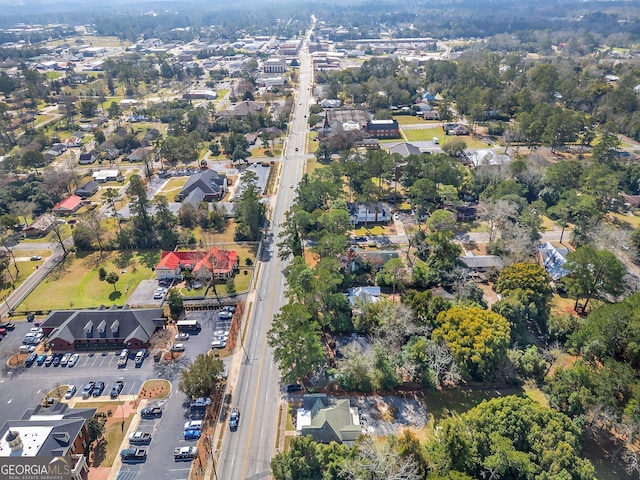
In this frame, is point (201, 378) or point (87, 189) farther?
point (87, 189)

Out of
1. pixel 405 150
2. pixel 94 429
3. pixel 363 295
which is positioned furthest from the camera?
pixel 405 150

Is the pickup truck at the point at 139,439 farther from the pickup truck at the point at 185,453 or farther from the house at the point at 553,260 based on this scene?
the house at the point at 553,260

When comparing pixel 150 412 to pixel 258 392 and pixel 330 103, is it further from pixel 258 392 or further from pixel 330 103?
pixel 330 103

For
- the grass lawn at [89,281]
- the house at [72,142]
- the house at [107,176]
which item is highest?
the house at [72,142]

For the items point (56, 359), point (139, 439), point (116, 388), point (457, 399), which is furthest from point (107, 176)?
point (457, 399)

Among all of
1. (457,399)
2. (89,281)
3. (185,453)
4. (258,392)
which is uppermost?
(89,281)

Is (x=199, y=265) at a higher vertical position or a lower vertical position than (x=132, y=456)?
higher

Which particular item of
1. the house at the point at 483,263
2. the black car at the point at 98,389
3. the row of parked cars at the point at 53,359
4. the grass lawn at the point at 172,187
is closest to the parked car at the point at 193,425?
the black car at the point at 98,389

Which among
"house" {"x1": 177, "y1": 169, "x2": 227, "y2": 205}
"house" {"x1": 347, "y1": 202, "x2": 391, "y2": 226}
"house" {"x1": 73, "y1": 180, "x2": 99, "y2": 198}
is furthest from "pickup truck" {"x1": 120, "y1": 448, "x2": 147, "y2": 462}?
"house" {"x1": 73, "y1": 180, "x2": 99, "y2": 198}
